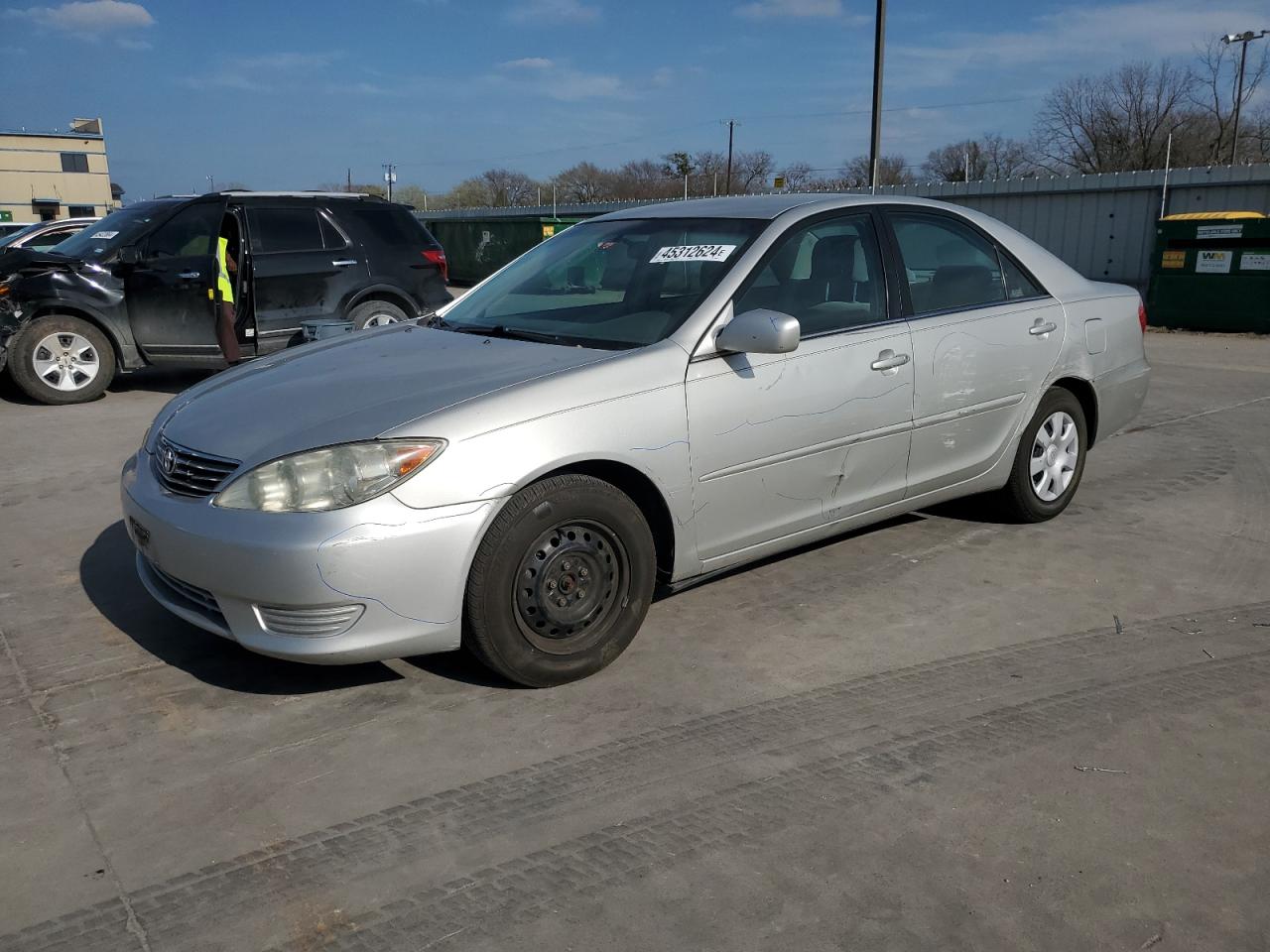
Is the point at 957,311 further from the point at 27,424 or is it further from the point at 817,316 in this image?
the point at 27,424

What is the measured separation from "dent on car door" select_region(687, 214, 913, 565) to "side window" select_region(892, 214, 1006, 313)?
21 cm

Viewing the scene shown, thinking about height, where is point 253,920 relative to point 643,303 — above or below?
below

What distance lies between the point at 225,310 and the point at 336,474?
626 cm

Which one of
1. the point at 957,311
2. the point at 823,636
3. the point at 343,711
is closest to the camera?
the point at 343,711

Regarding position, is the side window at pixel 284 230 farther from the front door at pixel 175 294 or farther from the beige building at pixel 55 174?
the beige building at pixel 55 174

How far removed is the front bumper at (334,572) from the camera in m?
3.12

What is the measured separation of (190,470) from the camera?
348cm

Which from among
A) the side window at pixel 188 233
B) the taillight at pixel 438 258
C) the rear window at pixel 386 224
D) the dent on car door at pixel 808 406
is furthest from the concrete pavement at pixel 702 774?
the taillight at pixel 438 258

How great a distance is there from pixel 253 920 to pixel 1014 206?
21768 mm

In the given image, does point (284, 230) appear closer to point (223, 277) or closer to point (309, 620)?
point (223, 277)

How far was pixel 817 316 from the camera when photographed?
13.9ft

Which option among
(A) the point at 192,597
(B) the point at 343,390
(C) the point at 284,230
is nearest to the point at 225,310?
(C) the point at 284,230

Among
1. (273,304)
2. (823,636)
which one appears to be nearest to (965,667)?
(823,636)

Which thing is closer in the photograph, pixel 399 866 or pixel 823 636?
pixel 399 866
